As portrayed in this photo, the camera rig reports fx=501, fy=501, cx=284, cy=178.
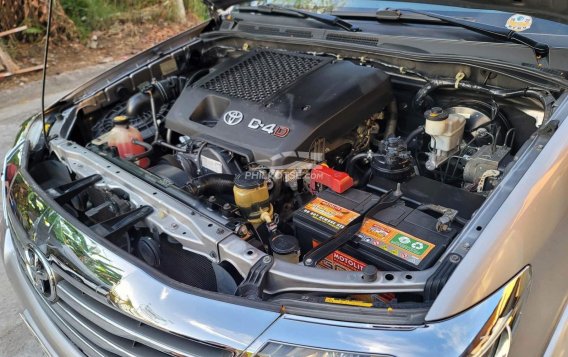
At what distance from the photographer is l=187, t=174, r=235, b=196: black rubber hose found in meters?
1.80

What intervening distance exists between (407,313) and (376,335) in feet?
0.31

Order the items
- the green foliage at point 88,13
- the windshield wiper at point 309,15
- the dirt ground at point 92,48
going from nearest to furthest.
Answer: the windshield wiper at point 309,15, the dirt ground at point 92,48, the green foliage at point 88,13

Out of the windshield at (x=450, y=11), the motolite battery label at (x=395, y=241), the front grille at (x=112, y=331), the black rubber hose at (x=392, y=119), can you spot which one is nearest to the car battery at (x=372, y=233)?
the motolite battery label at (x=395, y=241)

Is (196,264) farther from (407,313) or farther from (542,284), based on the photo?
(542,284)

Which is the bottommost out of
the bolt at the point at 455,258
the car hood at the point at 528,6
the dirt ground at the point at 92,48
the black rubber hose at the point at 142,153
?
the dirt ground at the point at 92,48

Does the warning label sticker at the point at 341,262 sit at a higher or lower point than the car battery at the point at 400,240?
lower

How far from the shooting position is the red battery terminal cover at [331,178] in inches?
66.3

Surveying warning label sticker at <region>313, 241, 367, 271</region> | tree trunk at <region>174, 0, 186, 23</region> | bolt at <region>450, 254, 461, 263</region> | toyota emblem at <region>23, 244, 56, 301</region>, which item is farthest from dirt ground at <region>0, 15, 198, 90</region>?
bolt at <region>450, 254, 461, 263</region>

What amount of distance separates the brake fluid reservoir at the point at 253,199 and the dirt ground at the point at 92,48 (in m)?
6.03

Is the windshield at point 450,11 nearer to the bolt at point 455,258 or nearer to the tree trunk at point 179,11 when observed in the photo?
the bolt at point 455,258

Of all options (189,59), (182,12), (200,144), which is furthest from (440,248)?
(182,12)

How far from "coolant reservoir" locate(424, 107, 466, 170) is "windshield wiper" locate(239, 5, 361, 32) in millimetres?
721

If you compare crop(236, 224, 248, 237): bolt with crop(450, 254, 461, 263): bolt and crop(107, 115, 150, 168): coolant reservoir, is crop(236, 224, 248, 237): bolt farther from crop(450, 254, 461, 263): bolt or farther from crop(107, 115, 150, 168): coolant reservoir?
crop(107, 115, 150, 168): coolant reservoir

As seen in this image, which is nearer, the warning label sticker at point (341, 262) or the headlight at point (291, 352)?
the headlight at point (291, 352)
